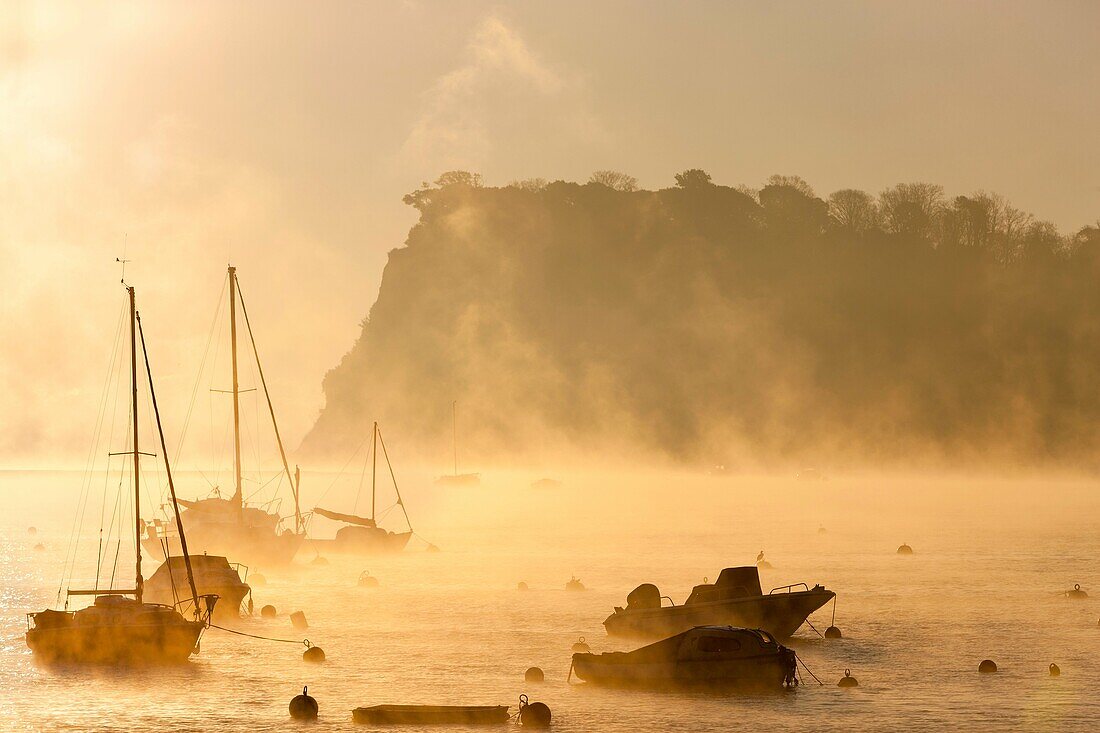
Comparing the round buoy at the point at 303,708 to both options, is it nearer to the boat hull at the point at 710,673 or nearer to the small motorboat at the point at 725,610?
the boat hull at the point at 710,673

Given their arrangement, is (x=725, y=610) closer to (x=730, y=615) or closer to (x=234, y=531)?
(x=730, y=615)

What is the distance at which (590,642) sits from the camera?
60250 millimetres

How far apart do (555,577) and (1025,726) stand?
53.7 m

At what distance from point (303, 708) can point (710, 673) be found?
14.5 metres

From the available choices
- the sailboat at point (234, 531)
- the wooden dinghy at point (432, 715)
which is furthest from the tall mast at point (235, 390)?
the wooden dinghy at point (432, 715)

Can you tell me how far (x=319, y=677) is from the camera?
52.3m

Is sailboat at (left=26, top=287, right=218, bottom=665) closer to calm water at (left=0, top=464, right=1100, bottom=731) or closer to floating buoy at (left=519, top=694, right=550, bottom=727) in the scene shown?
calm water at (left=0, top=464, right=1100, bottom=731)

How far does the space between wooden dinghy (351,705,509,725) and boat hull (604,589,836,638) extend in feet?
51.9

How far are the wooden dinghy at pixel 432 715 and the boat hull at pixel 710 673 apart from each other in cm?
674

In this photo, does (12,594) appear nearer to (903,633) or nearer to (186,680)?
(186,680)

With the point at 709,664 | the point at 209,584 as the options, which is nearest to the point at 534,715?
the point at 709,664

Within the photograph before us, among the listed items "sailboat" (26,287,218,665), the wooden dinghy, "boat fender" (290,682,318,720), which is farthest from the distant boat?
the wooden dinghy

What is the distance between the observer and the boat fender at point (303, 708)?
146 feet

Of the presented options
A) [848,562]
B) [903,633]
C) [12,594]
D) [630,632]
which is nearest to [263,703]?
[630,632]
